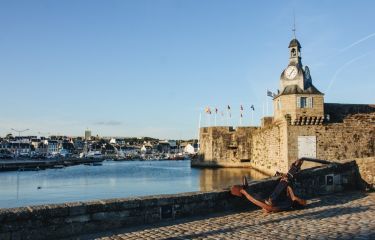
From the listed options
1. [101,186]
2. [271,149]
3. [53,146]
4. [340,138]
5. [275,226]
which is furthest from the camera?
[53,146]

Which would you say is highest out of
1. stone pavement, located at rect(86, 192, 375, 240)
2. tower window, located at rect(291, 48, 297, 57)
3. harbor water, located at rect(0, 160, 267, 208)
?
tower window, located at rect(291, 48, 297, 57)

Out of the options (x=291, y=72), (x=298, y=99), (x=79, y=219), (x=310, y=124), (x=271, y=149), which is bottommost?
(x=79, y=219)

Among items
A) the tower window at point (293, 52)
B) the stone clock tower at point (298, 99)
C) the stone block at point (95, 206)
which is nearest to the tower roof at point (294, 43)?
the tower window at point (293, 52)

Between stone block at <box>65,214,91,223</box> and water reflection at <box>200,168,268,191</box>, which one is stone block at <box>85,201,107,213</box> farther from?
water reflection at <box>200,168,268,191</box>

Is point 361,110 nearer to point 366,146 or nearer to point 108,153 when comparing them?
point 366,146

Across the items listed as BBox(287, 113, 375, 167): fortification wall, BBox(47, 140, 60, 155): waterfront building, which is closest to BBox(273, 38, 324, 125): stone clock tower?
BBox(287, 113, 375, 167): fortification wall

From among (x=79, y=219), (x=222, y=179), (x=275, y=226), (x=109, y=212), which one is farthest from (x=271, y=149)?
(x=79, y=219)

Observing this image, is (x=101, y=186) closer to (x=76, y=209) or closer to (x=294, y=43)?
(x=294, y=43)

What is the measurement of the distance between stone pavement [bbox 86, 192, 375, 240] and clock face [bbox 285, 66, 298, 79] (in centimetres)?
3025

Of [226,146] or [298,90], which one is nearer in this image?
[298,90]

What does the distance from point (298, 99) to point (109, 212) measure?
1250 inches

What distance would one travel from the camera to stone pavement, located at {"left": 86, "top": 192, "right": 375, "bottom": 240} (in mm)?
7121

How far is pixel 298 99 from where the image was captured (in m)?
37.6

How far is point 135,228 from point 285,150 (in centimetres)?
3103
